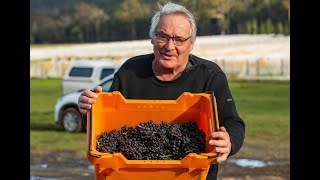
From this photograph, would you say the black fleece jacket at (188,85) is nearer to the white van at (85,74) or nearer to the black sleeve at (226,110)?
the black sleeve at (226,110)

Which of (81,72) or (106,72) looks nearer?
(106,72)

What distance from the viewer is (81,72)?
1573 cm

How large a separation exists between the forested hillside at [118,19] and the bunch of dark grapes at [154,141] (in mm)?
24480

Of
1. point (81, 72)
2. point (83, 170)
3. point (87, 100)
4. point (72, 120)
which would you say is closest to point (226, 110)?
point (87, 100)

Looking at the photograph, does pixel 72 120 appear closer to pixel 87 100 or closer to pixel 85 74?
pixel 85 74

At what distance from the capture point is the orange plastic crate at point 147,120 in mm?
2660

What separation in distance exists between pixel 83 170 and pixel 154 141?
23.9 feet

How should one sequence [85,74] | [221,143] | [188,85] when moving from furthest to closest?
[85,74] → [188,85] → [221,143]

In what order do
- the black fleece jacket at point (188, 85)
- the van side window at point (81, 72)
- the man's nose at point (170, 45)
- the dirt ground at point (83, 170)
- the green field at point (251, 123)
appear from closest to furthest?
the man's nose at point (170, 45)
the black fleece jacket at point (188, 85)
the dirt ground at point (83, 170)
the green field at point (251, 123)
the van side window at point (81, 72)

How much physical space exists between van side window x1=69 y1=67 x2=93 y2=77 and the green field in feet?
5.22

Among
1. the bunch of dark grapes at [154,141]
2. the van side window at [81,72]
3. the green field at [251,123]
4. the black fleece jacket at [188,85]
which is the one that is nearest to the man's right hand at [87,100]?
the bunch of dark grapes at [154,141]

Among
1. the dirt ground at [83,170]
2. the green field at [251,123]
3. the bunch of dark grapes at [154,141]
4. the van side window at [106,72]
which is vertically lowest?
the dirt ground at [83,170]

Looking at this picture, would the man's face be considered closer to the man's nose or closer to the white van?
the man's nose

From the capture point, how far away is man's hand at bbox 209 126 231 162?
274cm
